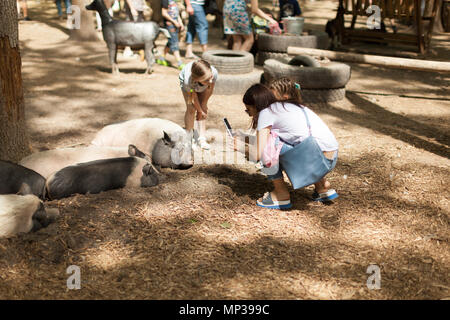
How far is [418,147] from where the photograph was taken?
18.9 feet

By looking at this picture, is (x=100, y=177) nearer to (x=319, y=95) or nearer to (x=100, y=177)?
(x=100, y=177)

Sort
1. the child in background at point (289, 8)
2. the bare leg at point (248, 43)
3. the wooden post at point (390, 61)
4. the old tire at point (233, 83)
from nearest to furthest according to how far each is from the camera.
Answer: the wooden post at point (390, 61)
the old tire at point (233, 83)
the bare leg at point (248, 43)
the child in background at point (289, 8)

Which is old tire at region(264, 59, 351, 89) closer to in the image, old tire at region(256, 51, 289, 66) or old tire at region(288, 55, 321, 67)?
old tire at region(288, 55, 321, 67)

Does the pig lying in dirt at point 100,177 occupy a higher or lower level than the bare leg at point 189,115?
lower

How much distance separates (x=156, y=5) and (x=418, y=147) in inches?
359

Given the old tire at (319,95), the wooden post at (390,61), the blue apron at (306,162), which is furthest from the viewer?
the old tire at (319,95)

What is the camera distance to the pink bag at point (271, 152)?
12.9 feet

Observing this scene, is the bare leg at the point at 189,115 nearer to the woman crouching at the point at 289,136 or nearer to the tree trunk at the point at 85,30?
the woman crouching at the point at 289,136

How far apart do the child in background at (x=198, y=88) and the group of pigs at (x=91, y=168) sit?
18 centimetres

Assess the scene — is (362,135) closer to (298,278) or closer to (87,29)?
(298,278)

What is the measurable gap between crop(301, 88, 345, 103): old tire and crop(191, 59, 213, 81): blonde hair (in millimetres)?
2757

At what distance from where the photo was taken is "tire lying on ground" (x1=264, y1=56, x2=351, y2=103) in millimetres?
7227

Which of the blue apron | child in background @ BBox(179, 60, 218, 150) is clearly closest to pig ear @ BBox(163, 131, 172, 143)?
child in background @ BBox(179, 60, 218, 150)
